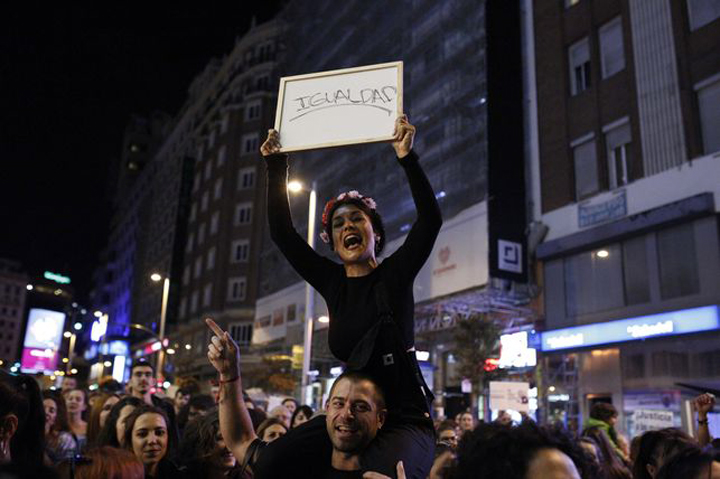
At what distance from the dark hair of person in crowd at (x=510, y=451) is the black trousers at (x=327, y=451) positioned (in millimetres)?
556

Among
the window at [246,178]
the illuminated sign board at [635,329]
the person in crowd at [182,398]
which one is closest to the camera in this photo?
the person in crowd at [182,398]

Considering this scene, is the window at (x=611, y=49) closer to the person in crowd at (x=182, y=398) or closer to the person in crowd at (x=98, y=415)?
the person in crowd at (x=182, y=398)

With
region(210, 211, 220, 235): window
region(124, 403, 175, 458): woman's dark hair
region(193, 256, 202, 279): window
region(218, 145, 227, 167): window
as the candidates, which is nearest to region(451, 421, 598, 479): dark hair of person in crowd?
region(124, 403, 175, 458): woman's dark hair

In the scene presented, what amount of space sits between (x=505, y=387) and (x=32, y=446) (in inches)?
468

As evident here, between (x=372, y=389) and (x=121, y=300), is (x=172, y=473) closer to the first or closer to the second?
(x=372, y=389)

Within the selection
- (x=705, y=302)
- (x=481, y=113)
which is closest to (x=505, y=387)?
(x=705, y=302)

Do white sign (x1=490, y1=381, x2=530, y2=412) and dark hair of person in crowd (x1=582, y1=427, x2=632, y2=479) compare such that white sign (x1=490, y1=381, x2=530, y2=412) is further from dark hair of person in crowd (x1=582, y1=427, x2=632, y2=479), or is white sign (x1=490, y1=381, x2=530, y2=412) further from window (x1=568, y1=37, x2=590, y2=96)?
window (x1=568, y1=37, x2=590, y2=96)

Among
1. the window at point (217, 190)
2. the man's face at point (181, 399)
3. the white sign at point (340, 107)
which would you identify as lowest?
the man's face at point (181, 399)

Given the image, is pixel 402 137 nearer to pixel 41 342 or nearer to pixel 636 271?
pixel 636 271

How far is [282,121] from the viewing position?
156 inches

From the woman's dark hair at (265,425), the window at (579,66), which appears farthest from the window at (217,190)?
the woman's dark hair at (265,425)

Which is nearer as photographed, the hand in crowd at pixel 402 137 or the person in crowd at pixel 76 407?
the hand in crowd at pixel 402 137

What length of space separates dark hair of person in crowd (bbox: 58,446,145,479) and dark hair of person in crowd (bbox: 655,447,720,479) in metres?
2.84

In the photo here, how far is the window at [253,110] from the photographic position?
188 feet
